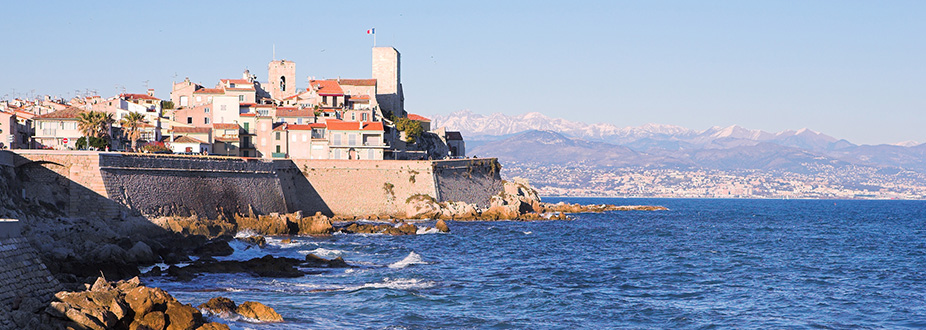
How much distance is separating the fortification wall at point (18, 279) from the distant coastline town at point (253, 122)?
40.4 metres

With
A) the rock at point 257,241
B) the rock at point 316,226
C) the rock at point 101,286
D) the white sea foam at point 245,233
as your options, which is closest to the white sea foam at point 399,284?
the rock at point 101,286

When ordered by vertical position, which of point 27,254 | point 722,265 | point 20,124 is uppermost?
point 20,124

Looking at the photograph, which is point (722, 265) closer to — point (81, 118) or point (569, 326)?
point (569, 326)

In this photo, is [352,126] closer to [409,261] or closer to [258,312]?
[409,261]

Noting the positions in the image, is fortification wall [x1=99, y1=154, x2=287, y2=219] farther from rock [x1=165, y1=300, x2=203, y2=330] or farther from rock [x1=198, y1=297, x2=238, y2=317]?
rock [x1=165, y1=300, x2=203, y2=330]

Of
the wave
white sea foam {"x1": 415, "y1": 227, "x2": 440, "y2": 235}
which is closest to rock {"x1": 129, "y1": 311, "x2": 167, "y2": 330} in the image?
the wave

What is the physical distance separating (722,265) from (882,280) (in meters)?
8.14

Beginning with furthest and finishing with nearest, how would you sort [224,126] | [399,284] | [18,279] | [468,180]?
[468,180] → [224,126] → [399,284] → [18,279]

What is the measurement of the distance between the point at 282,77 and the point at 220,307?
84704 millimetres

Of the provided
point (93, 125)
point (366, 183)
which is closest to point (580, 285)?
point (366, 183)

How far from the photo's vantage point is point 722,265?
1887 inches

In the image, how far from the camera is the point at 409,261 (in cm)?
4559

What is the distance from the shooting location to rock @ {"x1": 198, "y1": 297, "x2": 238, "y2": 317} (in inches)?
1077

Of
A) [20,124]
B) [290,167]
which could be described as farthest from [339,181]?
[20,124]
